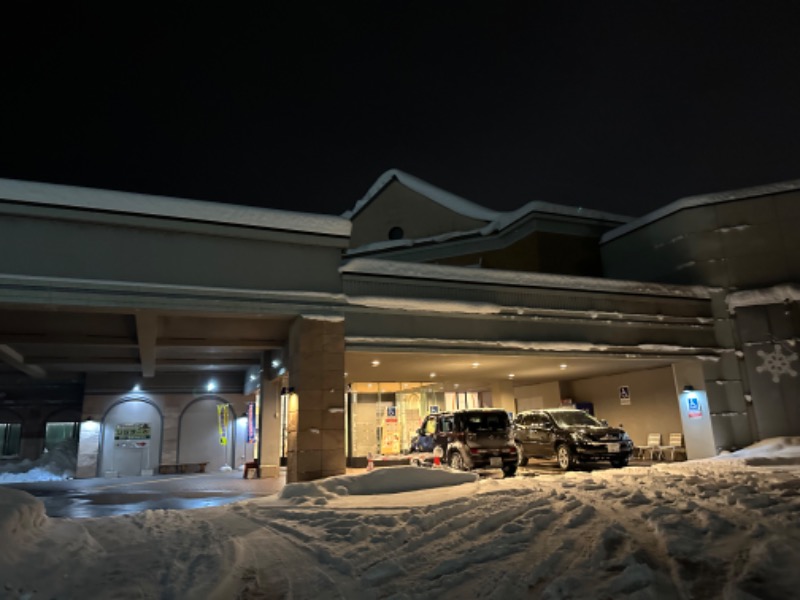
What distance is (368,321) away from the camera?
15.2 m

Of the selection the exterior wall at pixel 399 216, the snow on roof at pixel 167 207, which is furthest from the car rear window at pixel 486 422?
the exterior wall at pixel 399 216

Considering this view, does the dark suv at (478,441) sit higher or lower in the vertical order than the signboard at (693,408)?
lower

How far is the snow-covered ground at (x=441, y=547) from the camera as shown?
197 inches

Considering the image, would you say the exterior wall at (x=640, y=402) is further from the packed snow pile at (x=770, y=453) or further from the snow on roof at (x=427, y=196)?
the snow on roof at (x=427, y=196)

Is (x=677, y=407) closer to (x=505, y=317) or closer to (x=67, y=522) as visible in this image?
(x=505, y=317)

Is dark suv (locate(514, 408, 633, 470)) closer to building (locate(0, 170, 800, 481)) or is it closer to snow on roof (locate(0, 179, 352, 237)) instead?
building (locate(0, 170, 800, 481))

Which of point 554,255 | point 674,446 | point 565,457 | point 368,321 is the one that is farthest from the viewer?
point 554,255

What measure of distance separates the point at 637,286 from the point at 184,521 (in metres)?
16.2

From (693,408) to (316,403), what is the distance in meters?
14.0

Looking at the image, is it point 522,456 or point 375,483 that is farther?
point 522,456

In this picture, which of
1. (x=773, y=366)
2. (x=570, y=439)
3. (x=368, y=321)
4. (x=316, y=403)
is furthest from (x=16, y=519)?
(x=773, y=366)

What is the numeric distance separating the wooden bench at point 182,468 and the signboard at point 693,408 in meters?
22.7

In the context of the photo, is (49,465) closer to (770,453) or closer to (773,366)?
(770,453)

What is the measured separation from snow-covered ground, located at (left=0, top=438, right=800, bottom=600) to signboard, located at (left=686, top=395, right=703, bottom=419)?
946 cm
